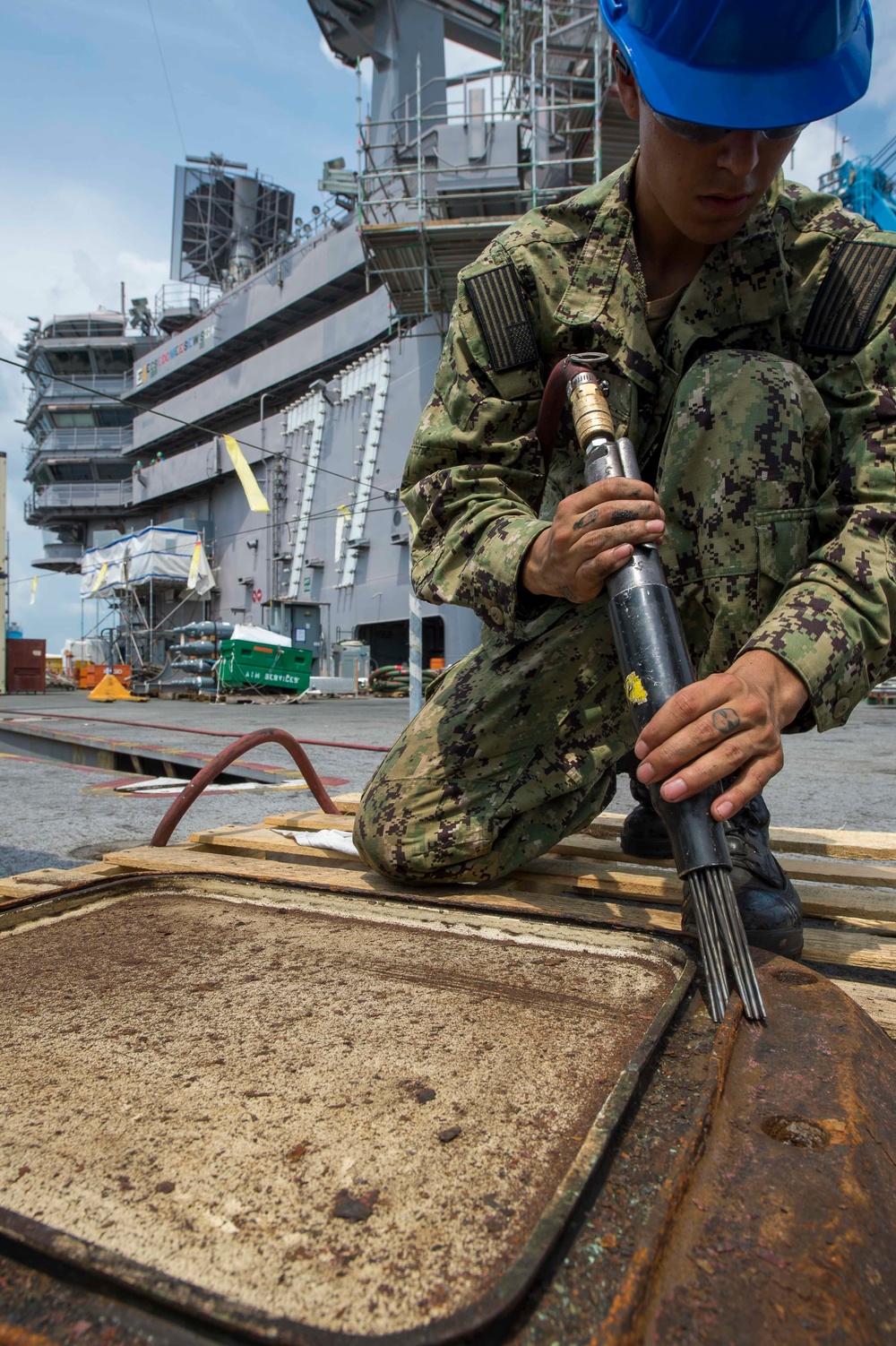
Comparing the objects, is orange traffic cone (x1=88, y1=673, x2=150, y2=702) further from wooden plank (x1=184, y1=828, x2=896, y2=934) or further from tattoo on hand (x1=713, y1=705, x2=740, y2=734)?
tattoo on hand (x1=713, y1=705, x2=740, y2=734)

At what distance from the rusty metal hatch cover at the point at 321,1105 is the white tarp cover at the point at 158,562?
21083 mm

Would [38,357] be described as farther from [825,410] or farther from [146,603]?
[825,410]

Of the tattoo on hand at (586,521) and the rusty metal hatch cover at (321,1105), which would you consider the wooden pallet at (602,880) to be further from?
the tattoo on hand at (586,521)

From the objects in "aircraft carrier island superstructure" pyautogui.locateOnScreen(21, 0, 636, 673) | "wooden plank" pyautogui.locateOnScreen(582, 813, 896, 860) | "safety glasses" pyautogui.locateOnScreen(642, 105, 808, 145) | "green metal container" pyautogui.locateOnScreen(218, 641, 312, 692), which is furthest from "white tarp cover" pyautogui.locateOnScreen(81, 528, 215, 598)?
"safety glasses" pyautogui.locateOnScreen(642, 105, 808, 145)

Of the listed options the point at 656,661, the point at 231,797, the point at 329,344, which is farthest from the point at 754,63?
the point at 329,344

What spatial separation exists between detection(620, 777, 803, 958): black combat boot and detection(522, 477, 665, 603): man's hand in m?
0.42

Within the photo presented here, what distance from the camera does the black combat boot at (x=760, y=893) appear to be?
1.13 metres

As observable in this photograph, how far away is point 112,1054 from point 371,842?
789 mm

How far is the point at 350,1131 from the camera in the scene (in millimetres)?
628

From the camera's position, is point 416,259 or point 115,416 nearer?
point 416,259

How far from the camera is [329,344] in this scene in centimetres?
2014

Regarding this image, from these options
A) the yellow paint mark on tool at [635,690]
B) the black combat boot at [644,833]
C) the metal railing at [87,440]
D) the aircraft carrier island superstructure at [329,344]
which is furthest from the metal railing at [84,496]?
the yellow paint mark on tool at [635,690]

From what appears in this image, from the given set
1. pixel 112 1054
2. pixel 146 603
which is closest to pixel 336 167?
pixel 146 603

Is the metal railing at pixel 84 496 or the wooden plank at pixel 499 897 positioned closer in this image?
the wooden plank at pixel 499 897
